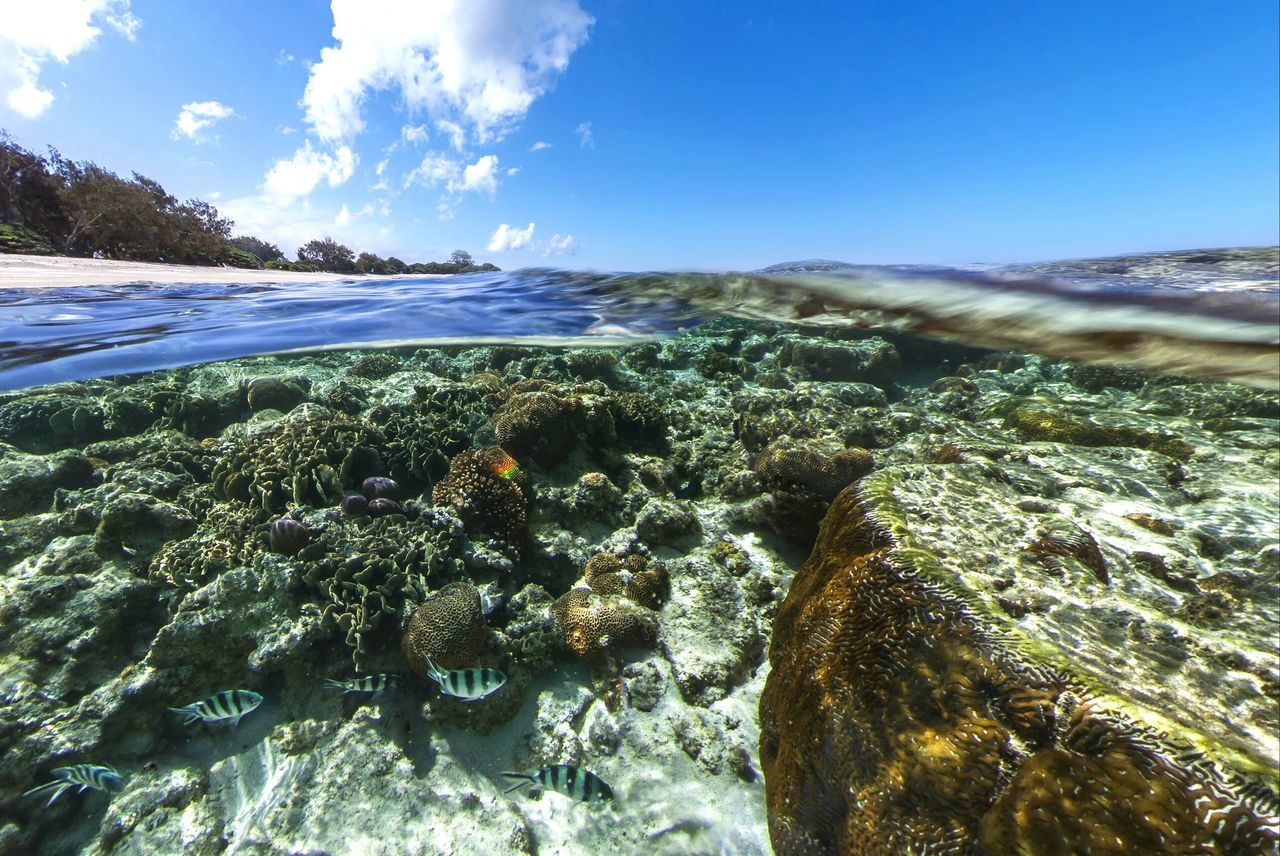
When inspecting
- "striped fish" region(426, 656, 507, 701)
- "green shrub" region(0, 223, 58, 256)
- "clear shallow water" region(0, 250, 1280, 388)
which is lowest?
"striped fish" region(426, 656, 507, 701)

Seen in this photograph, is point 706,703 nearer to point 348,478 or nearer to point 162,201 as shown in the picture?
point 348,478

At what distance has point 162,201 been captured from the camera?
80.9 feet

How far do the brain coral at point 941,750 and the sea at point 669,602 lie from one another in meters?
0.02

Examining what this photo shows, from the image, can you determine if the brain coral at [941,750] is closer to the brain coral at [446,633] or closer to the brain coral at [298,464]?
the brain coral at [446,633]

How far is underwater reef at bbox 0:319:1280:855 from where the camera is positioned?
2.60 m

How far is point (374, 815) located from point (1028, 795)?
4.67 m

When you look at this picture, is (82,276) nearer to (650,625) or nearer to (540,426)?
(540,426)

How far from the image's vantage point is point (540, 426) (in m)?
7.11

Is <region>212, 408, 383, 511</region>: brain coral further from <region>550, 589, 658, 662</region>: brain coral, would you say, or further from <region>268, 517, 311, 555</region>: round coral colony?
<region>550, 589, 658, 662</region>: brain coral

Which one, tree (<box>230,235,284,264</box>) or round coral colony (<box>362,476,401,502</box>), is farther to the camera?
tree (<box>230,235,284,264</box>)

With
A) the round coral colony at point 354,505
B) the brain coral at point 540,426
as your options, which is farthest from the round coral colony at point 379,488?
the brain coral at point 540,426

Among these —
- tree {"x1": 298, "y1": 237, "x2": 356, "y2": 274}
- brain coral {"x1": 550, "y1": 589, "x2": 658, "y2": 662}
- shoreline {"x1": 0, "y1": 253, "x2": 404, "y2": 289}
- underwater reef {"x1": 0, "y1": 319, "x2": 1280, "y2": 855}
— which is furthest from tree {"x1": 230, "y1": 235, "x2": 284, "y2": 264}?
brain coral {"x1": 550, "y1": 589, "x2": 658, "y2": 662}

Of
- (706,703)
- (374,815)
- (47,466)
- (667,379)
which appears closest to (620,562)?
(706,703)

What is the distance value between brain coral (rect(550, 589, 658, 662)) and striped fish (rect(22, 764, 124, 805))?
375cm
